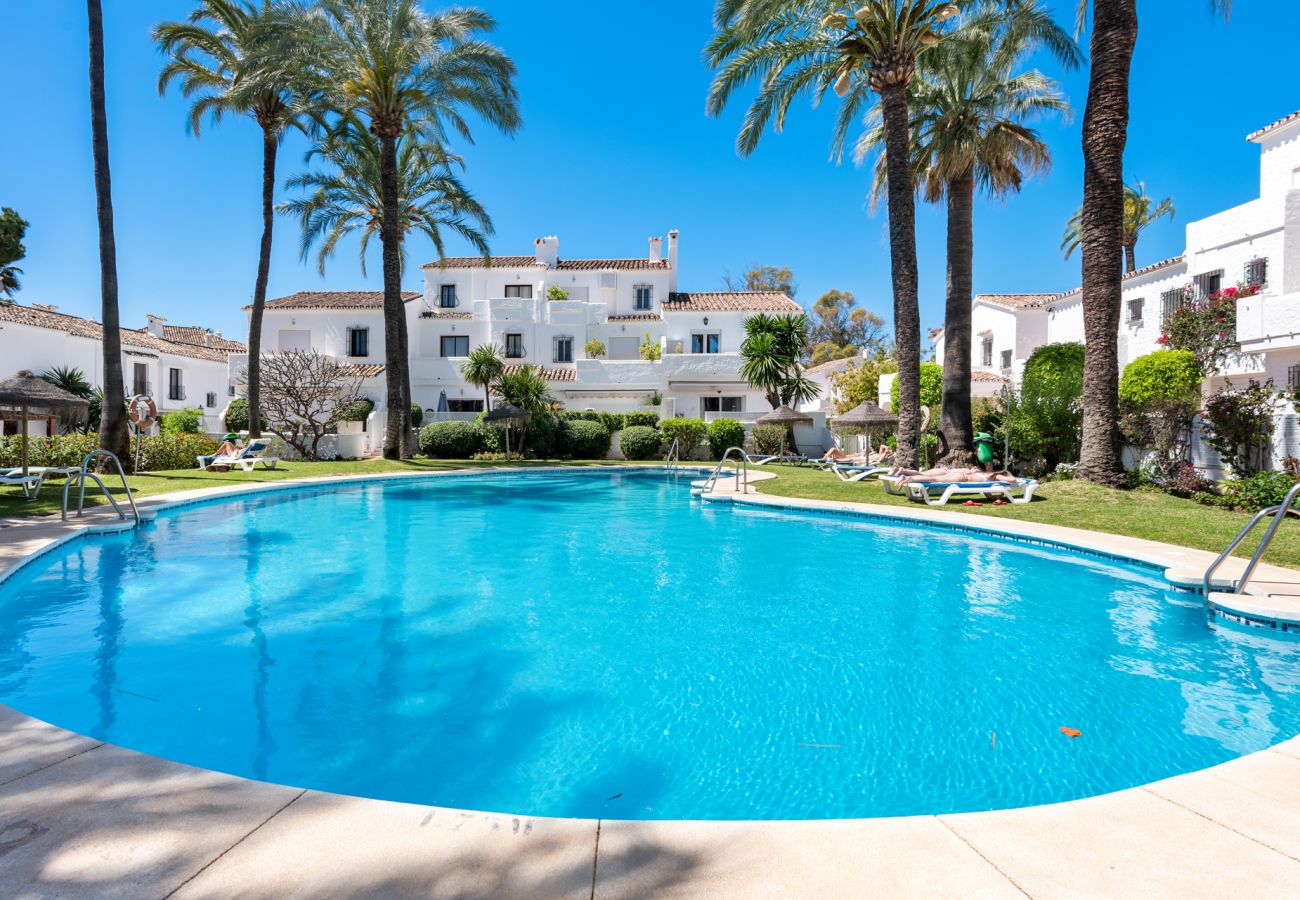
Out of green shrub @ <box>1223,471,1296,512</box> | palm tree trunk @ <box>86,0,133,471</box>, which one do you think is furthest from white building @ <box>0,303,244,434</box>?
green shrub @ <box>1223,471,1296,512</box>

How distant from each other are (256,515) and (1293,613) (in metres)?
16.7

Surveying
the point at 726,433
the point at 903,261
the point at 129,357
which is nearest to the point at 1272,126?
the point at 903,261

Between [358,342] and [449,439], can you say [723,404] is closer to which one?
[449,439]

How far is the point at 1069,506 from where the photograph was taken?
13391 millimetres

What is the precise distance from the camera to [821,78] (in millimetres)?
18656

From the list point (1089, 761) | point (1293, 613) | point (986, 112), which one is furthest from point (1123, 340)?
point (1089, 761)

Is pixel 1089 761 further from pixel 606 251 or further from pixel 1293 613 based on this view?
pixel 606 251

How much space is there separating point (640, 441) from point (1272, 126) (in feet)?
81.2

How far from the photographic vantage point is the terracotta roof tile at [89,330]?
3169 centimetres

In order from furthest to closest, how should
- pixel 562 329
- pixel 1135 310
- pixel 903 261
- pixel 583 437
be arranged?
pixel 562 329, pixel 583 437, pixel 1135 310, pixel 903 261

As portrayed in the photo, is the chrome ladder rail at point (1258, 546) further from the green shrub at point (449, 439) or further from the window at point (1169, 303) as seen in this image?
the green shrub at point (449, 439)

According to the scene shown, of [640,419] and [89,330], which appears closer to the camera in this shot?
[640,419]

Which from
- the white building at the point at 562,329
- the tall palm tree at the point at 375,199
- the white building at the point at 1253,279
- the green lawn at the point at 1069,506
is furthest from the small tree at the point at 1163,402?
the tall palm tree at the point at 375,199

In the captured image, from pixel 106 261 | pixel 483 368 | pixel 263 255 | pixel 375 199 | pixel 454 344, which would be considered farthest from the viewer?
pixel 454 344
